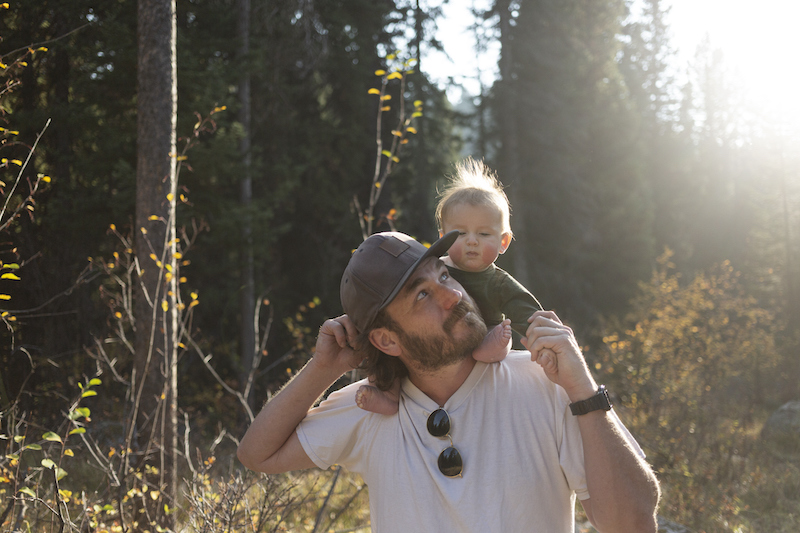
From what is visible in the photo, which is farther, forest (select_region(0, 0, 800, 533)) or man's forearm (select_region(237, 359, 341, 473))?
forest (select_region(0, 0, 800, 533))

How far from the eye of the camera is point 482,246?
295 cm

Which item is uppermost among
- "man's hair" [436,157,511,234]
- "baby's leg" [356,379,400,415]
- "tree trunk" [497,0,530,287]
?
"tree trunk" [497,0,530,287]

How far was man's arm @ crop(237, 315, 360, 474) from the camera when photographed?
2154 millimetres

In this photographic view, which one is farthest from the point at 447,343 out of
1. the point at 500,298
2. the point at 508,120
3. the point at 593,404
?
the point at 508,120

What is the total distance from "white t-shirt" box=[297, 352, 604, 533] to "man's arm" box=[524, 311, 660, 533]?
0.10m

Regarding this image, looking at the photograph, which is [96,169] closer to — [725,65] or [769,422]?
[769,422]

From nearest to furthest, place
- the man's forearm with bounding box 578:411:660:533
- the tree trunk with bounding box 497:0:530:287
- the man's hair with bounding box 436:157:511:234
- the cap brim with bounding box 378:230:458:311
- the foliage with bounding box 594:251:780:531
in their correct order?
the man's forearm with bounding box 578:411:660:533, the cap brim with bounding box 378:230:458:311, the man's hair with bounding box 436:157:511:234, the foliage with bounding box 594:251:780:531, the tree trunk with bounding box 497:0:530:287

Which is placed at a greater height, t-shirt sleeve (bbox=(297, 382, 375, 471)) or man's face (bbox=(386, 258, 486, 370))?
man's face (bbox=(386, 258, 486, 370))

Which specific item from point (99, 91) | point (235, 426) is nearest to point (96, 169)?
point (99, 91)

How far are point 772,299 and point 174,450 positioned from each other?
21.9 meters

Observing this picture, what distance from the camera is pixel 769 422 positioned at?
1050 cm

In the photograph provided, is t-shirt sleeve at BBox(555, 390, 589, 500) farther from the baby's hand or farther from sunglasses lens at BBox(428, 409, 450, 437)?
sunglasses lens at BBox(428, 409, 450, 437)

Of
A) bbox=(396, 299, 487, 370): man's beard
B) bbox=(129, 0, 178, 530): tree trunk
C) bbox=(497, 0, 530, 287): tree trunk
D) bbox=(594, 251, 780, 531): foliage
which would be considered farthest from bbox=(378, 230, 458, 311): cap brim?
bbox=(497, 0, 530, 287): tree trunk

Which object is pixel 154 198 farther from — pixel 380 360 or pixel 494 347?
pixel 494 347
